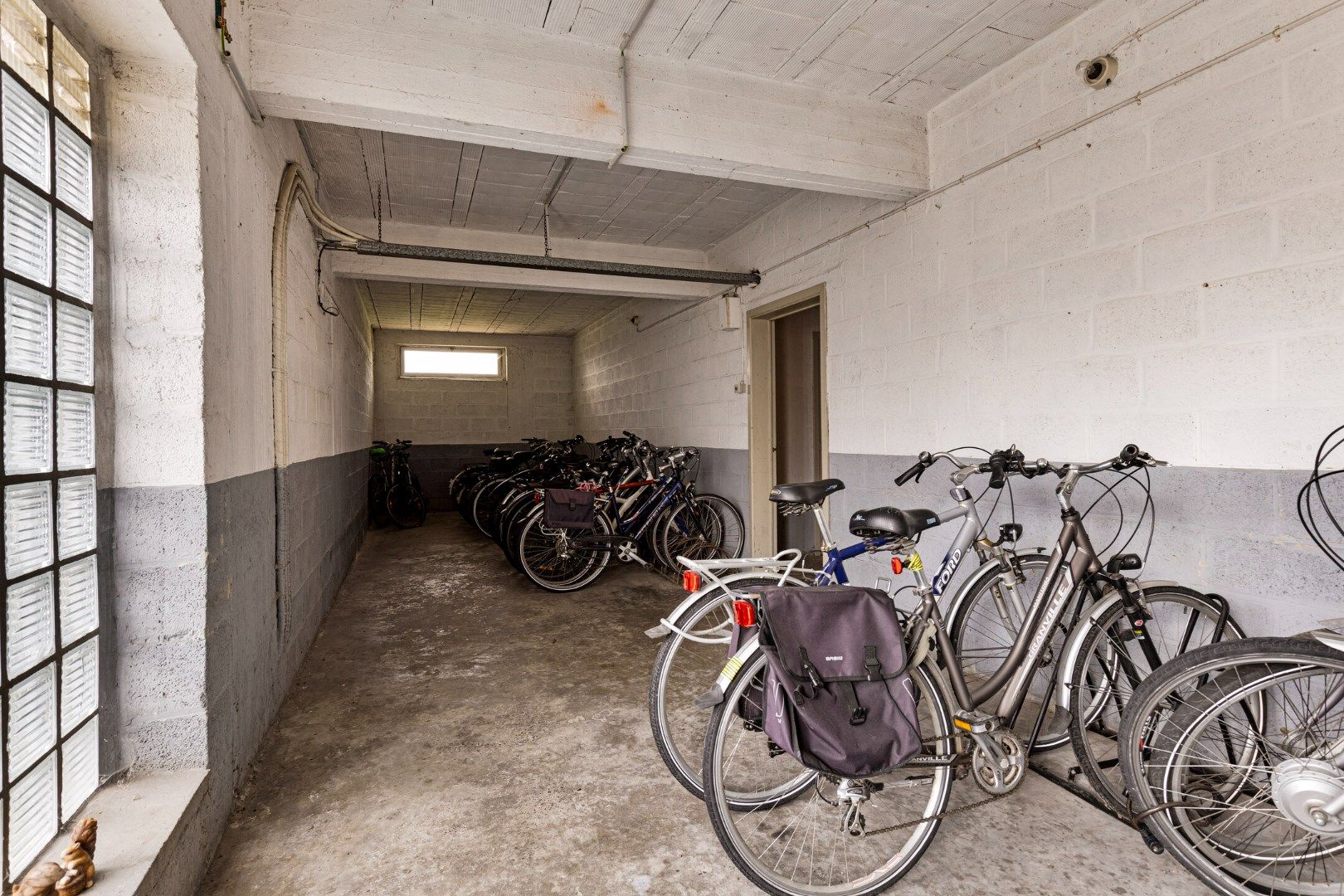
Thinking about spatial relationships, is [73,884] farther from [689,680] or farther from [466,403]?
[466,403]

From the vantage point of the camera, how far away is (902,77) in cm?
259

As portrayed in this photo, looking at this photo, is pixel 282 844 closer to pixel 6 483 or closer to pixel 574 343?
pixel 6 483

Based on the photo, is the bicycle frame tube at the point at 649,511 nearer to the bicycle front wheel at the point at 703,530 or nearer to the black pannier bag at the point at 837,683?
the bicycle front wheel at the point at 703,530

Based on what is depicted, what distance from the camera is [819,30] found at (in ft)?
7.46

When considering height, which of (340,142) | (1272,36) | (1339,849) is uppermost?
(340,142)

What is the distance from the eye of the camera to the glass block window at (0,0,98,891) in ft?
3.74

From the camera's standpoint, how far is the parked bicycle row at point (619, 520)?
4.12 m

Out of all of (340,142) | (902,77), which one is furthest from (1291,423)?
(340,142)

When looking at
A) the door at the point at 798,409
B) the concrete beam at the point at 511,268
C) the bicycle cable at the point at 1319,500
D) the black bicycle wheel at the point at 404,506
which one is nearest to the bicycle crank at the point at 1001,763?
the bicycle cable at the point at 1319,500

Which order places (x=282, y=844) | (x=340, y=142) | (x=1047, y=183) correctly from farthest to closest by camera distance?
(x=340, y=142) → (x=1047, y=183) → (x=282, y=844)

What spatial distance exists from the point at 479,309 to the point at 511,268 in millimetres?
2960

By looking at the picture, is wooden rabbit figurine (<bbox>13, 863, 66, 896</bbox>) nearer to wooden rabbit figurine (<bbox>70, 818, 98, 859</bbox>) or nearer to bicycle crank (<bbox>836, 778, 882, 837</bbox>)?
wooden rabbit figurine (<bbox>70, 818, 98, 859</bbox>)

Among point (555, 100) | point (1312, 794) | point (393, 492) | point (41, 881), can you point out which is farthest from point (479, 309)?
point (1312, 794)

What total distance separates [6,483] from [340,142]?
7.90 ft
